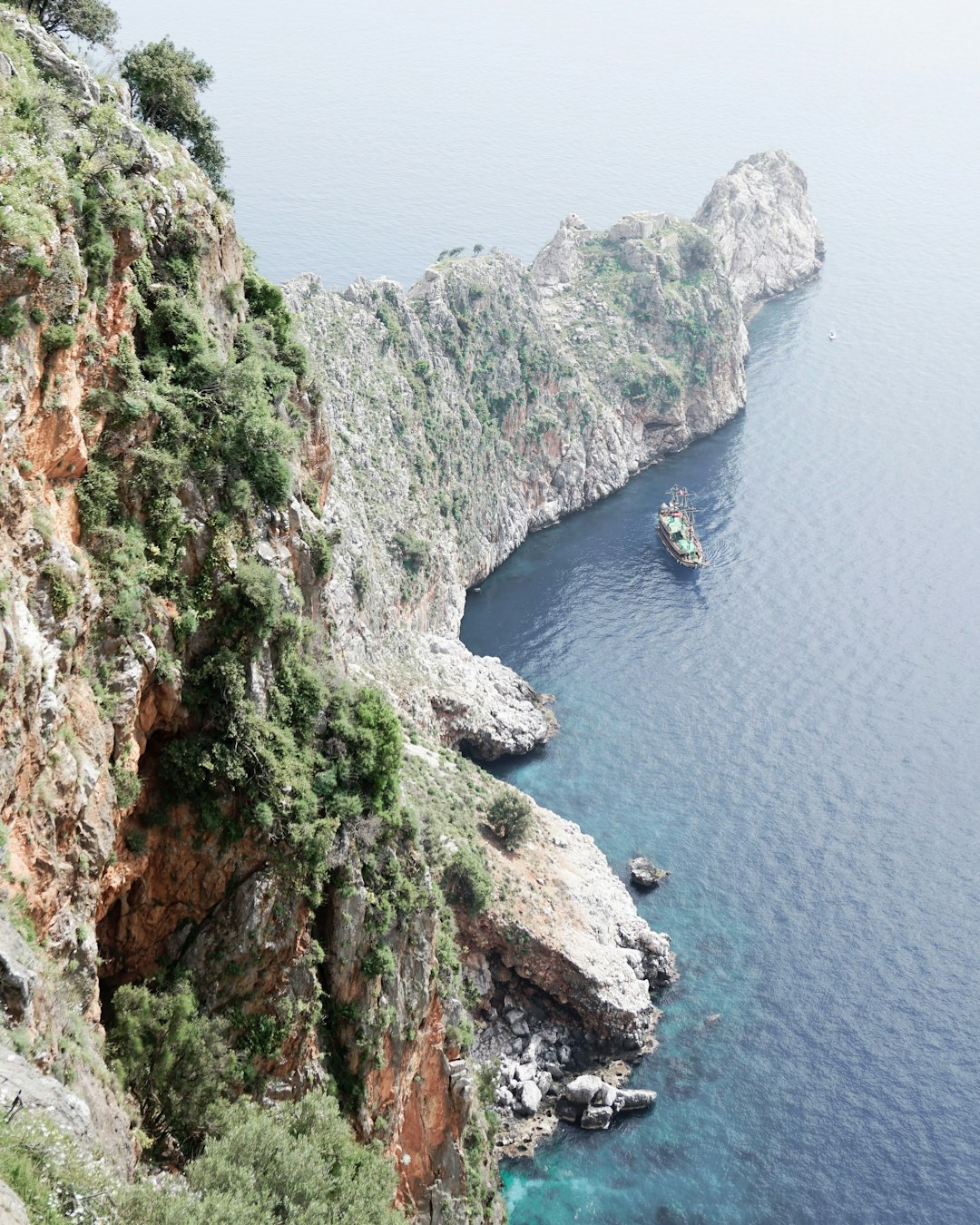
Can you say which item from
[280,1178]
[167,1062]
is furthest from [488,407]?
[280,1178]

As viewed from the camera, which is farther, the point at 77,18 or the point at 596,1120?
the point at 596,1120

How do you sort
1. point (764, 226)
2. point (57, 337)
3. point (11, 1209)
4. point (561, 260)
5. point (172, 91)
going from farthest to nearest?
point (764, 226) < point (561, 260) < point (172, 91) < point (57, 337) < point (11, 1209)

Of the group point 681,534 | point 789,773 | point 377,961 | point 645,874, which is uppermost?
point 681,534

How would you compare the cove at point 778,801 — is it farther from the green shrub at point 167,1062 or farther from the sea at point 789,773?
the green shrub at point 167,1062

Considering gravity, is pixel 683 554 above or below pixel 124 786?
above

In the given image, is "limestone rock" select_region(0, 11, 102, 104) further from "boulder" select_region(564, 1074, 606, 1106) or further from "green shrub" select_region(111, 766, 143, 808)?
"boulder" select_region(564, 1074, 606, 1106)

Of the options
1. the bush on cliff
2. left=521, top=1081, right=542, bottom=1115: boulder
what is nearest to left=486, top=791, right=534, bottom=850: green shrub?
left=521, top=1081, right=542, bottom=1115: boulder

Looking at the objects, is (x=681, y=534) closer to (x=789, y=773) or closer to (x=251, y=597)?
(x=789, y=773)

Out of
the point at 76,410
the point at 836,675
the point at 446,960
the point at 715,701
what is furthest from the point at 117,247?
the point at 836,675

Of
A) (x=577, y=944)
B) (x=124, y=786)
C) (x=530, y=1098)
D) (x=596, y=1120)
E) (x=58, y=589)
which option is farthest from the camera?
(x=577, y=944)
